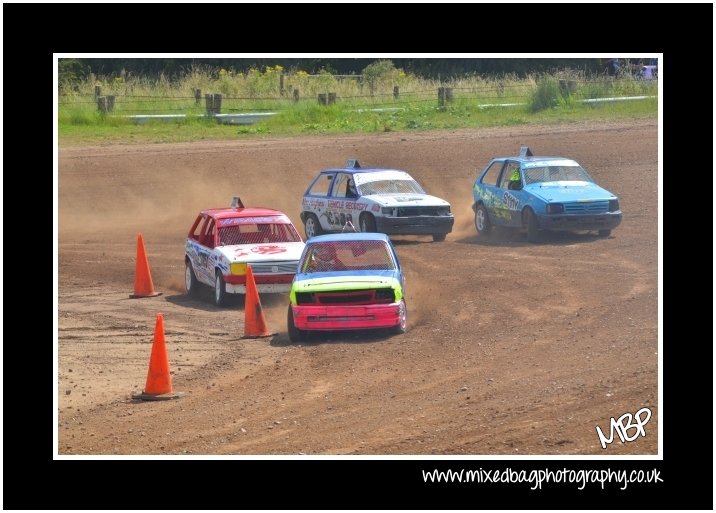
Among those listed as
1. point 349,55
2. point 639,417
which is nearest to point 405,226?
point 349,55

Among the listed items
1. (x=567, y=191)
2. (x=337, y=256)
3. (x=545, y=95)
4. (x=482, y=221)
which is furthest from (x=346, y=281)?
(x=545, y=95)

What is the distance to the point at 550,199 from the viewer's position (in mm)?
23281

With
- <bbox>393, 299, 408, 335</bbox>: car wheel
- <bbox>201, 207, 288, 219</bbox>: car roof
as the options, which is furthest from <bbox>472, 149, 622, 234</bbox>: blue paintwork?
<bbox>393, 299, 408, 335</bbox>: car wheel

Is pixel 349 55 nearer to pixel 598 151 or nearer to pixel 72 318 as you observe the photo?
pixel 72 318

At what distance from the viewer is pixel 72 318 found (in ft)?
58.5

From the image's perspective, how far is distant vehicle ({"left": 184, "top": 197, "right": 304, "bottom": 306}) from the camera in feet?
59.5

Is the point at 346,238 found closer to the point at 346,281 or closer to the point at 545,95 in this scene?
the point at 346,281

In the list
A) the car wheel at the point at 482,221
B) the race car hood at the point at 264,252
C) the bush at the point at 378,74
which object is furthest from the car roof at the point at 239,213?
the bush at the point at 378,74

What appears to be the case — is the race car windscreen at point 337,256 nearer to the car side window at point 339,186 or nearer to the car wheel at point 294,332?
the car wheel at point 294,332

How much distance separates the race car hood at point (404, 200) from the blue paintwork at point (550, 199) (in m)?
1.39

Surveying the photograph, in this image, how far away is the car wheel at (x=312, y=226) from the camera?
25.2 metres

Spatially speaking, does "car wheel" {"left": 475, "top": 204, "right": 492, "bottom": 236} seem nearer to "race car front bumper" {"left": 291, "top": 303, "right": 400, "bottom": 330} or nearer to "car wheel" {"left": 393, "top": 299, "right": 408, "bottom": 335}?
"car wheel" {"left": 393, "top": 299, "right": 408, "bottom": 335}

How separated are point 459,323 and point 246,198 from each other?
51.5 feet

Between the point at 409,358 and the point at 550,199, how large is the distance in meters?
9.64
